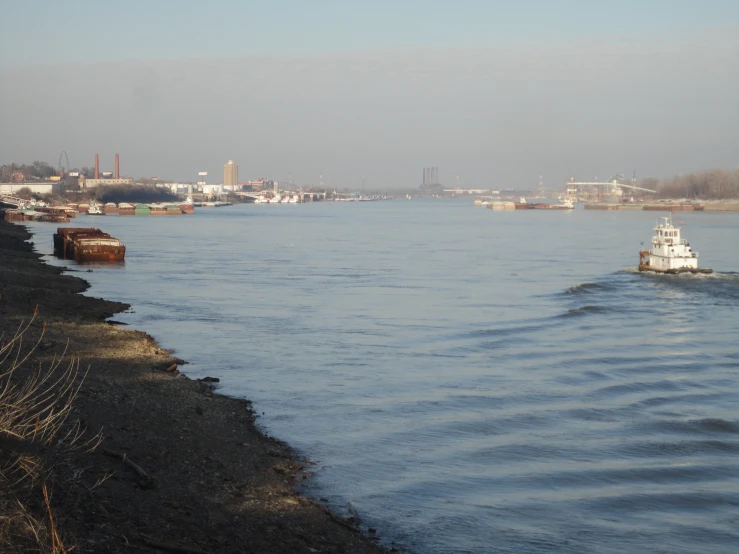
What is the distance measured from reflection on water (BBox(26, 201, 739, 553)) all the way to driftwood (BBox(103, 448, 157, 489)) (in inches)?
95.6

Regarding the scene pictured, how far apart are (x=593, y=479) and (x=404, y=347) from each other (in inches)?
425

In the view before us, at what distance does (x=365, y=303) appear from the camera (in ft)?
105

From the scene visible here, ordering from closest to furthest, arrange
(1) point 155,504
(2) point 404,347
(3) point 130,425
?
(1) point 155,504, (3) point 130,425, (2) point 404,347

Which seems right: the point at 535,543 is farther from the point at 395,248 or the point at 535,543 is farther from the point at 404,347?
the point at 395,248

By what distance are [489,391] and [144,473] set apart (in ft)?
31.1

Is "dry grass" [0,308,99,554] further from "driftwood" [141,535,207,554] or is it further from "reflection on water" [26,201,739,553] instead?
"reflection on water" [26,201,739,553]

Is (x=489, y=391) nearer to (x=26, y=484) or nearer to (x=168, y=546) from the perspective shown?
(x=168, y=546)

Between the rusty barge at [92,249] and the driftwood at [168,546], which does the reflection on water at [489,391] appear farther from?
the rusty barge at [92,249]

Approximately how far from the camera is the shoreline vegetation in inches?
286

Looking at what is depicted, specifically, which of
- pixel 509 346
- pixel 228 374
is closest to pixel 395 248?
pixel 509 346

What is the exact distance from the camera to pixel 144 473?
9.18m

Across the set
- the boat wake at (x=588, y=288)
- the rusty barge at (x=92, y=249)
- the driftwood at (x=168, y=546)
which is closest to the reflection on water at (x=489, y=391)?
the boat wake at (x=588, y=288)

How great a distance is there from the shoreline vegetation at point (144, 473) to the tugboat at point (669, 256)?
3539 centimetres

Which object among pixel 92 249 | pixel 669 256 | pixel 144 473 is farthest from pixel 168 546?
pixel 92 249
